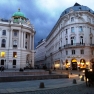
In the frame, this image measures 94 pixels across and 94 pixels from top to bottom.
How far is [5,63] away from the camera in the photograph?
62.7 metres

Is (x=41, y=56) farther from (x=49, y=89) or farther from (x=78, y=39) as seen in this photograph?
(x=49, y=89)

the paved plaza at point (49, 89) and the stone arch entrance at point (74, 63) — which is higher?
the stone arch entrance at point (74, 63)

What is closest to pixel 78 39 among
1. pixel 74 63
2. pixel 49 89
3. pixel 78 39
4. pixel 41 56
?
pixel 78 39

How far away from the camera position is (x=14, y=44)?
65.9 m

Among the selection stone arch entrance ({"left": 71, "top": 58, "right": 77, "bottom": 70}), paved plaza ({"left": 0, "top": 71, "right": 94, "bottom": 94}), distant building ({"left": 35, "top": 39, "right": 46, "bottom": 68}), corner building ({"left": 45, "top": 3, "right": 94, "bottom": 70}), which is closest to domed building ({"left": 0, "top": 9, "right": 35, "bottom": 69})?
corner building ({"left": 45, "top": 3, "right": 94, "bottom": 70})

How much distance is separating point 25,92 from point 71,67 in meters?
46.5

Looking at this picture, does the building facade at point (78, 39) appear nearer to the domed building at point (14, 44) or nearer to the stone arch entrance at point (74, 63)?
the stone arch entrance at point (74, 63)

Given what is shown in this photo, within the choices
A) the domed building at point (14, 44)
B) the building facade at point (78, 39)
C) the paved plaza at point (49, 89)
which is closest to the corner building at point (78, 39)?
the building facade at point (78, 39)

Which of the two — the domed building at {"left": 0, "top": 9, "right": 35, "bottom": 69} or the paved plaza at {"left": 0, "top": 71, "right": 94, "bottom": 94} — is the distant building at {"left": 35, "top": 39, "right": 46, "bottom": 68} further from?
the paved plaza at {"left": 0, "top": 71, "right": 94, "bottom": 94}

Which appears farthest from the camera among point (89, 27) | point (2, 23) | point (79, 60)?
point (2, 23)

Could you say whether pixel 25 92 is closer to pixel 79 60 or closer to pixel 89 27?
pixel 79 60

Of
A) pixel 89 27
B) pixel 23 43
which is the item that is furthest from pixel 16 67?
pixel 89 27

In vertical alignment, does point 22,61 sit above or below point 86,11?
below

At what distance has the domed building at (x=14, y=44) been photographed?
2482 inches
